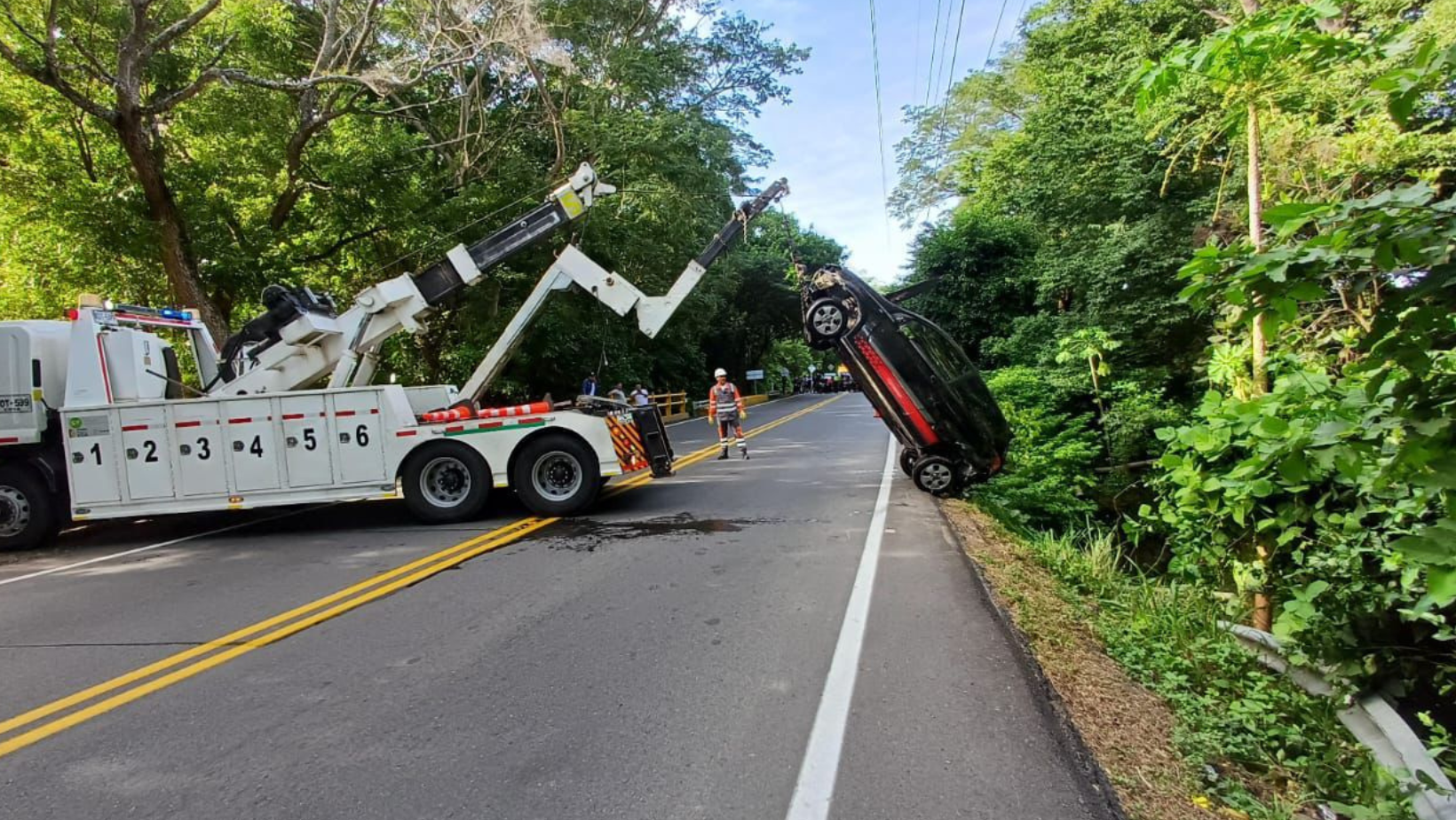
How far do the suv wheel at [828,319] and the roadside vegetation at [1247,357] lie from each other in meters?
2.93

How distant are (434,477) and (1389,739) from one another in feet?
28.6

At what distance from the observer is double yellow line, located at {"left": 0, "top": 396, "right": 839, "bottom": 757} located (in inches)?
153

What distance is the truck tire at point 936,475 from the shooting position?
9688 millimetres

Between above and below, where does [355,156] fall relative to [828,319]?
above

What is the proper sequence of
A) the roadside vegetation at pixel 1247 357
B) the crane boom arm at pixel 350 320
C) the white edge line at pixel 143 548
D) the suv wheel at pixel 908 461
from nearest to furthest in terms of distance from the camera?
the roadside vegetation at pixel 1247 357 → the white edge line at pixel 143 548 → the crane boom arm at pixel 350 320 → the suv wheel at pixel 908 461

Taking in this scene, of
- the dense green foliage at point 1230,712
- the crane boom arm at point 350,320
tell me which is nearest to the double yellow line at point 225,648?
the crane boom arm at point 350,320

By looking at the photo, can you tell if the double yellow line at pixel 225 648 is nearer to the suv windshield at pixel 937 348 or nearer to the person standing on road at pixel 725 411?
the suv windshield at pixel 937 348

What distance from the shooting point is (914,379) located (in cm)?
930

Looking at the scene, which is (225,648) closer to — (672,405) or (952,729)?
(952,729)

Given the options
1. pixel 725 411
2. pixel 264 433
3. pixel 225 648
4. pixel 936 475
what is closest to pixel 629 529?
pixel 225 648

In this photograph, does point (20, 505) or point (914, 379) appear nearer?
point (20, 505)

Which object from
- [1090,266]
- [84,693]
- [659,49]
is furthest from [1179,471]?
[659,49]

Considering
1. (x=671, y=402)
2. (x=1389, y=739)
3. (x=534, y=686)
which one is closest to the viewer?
(x=1389, y=739)

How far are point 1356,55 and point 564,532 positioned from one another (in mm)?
7227
